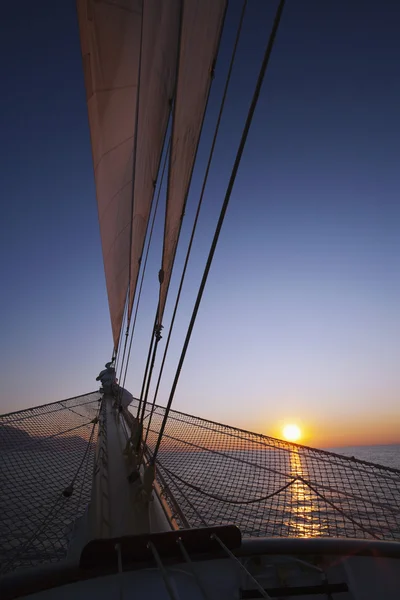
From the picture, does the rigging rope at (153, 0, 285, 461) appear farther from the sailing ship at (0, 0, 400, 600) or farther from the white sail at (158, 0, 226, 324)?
the white sail at (158, 0, 226, 324)

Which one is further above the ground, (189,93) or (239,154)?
(189,93)

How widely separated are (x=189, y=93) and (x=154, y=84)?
76 cm

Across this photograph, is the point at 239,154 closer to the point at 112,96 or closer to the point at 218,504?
the point at 112,96

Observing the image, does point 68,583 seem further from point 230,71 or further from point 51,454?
point 51,454

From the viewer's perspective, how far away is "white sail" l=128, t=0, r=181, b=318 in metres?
2.34

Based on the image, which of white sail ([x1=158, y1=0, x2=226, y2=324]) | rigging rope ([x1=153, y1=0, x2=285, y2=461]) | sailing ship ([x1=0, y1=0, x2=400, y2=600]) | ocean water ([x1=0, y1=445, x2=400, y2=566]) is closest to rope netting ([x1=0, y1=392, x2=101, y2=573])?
ocean water ([x1=0, y1=445, x2=400, y2=566])

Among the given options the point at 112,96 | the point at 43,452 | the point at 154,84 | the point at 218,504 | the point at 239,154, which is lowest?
the point at 218,504

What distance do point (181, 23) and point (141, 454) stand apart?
2.99 m

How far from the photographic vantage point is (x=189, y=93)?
2191 millimetres

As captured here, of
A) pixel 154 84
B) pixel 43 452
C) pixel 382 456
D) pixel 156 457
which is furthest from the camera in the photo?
pixel 382 456

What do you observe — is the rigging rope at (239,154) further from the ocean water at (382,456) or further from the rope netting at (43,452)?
the ocean water at (382,456)

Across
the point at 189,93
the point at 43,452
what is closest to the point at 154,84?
the point at 189,93

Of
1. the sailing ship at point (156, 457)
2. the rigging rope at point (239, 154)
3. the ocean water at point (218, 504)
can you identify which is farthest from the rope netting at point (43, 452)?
the rigging rope at point (239, 154)

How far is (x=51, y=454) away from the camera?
26.5ft
